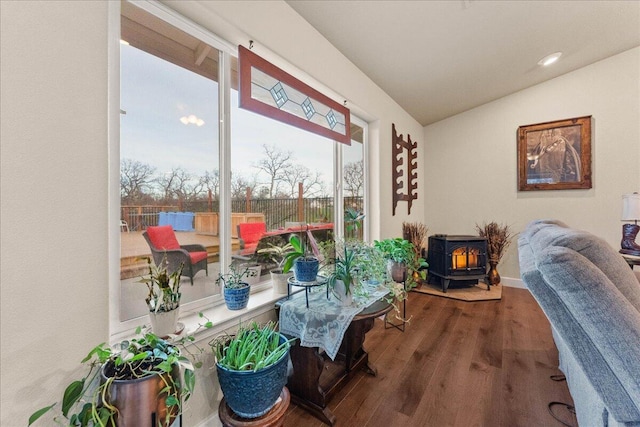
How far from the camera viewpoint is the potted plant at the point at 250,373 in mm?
1191

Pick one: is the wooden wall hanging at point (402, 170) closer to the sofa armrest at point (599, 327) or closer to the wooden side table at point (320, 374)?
the wooden side table at point (320, 374)

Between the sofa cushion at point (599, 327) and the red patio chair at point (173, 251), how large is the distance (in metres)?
1.69

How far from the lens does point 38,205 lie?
0.94 m

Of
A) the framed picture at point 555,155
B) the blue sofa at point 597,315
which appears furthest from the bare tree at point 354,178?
the framed picture at point 555,155

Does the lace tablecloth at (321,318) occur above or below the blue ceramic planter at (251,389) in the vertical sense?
above

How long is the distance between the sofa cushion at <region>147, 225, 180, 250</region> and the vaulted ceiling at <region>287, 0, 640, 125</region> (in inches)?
69.8

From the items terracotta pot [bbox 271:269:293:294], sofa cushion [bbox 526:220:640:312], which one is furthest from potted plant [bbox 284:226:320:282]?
sofa cushion [bbox 526:220:640:312]

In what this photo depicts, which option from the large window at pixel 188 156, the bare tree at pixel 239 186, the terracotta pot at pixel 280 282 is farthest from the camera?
the terracotta pot at pixel 280 282

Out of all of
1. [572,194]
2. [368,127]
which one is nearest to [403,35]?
[368,127]

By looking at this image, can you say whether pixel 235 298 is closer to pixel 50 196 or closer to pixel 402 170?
pixel 50 196

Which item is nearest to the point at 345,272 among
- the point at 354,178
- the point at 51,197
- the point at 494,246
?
the point at 51,197

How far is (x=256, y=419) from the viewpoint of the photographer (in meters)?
1.22

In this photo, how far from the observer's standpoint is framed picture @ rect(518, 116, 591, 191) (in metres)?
3.65

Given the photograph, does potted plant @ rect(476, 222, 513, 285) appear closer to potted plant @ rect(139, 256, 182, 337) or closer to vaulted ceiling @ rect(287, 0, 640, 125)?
vaulted ceiling @ rect(287, 0, 640, 125)
